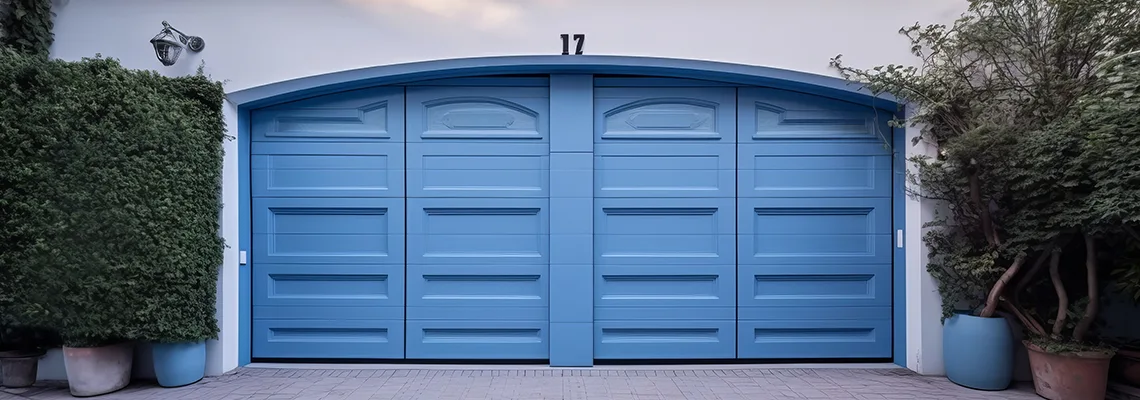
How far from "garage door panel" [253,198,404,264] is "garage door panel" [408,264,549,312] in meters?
0.32

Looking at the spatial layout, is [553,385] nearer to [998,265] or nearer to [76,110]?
[998,265]

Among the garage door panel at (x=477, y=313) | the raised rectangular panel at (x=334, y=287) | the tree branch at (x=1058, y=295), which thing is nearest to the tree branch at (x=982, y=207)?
the tree branch at (x=1058, y=295)

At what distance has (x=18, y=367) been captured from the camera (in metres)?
4.52

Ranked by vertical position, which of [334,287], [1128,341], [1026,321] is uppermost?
[334,287]

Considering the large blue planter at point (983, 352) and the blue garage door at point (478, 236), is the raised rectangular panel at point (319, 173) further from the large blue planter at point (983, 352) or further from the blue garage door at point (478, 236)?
the large blue planter at point (983, 352)

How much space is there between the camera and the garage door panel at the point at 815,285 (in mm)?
5148

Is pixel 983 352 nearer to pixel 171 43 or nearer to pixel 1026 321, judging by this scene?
pixel 1026 321

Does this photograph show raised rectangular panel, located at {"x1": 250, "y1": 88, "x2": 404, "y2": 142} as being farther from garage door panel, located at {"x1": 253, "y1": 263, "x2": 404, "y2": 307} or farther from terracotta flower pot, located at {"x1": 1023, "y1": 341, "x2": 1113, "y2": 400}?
terracotta flower pot, located at {"x1": 1023, "y1": 341, "x2": 1113, "y2": 400}

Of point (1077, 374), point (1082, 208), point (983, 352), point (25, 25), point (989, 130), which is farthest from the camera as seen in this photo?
point (25, 25)

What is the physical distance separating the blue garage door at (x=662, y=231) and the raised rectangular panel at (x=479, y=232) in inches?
22.2

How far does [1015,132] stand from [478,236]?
162 inches

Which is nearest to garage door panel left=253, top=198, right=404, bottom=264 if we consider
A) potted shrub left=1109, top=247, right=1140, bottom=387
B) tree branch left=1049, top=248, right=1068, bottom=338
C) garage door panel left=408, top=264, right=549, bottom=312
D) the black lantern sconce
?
garage door panel left=408, top=264, right=549, bottom=312

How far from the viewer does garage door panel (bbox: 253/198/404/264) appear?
512cm

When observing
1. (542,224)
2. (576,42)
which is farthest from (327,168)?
(576,42)
